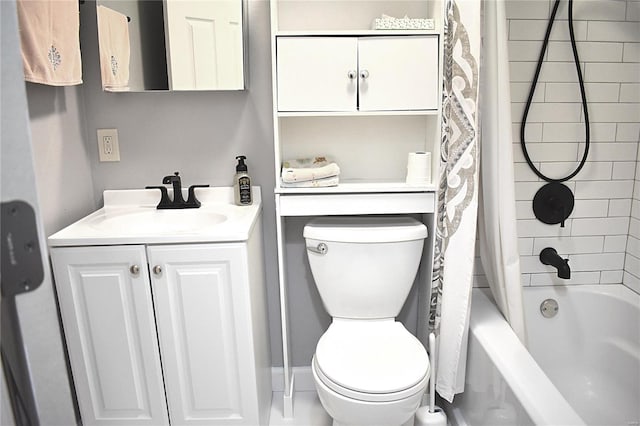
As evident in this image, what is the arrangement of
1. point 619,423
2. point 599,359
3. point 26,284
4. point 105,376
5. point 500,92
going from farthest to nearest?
point 599,359 < point 619,423 < point 105,376 < point 500,92 < point 26,284

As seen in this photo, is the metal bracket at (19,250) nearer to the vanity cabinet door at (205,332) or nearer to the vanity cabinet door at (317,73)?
the vanity cabinet door at (205,332)

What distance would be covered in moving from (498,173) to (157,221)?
1301 mm

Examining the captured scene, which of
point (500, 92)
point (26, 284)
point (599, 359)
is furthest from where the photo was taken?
point (599, 359)

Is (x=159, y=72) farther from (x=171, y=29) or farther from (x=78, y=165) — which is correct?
(x=78, y=165)

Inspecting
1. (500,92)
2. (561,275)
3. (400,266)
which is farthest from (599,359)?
(500,92)

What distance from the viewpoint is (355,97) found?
1781 mm

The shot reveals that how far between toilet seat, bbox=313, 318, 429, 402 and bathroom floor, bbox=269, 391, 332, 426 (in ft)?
1.53

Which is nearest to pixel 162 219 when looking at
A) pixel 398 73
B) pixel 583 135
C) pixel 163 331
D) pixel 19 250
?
pixel 163 331

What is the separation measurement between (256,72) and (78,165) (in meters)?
0.81

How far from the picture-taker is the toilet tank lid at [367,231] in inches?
73.3

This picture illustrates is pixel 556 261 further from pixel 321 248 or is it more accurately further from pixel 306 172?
pixel 306 172

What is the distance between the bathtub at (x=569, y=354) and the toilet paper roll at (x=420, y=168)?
545 millimetres

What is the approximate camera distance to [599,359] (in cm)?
206

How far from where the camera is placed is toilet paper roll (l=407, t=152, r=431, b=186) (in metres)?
1.86
